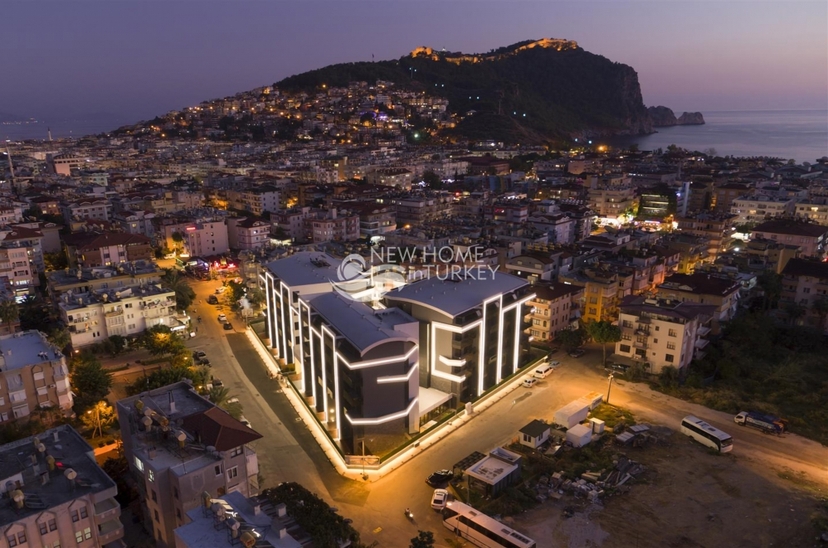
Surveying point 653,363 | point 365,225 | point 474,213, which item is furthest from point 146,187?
point 653,363

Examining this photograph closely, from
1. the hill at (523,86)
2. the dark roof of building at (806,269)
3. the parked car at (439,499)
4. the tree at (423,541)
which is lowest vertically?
the parked car at (439,499)

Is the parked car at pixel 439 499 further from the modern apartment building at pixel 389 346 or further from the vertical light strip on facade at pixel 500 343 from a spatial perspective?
the vertical light strip on facade at pixel 500 343

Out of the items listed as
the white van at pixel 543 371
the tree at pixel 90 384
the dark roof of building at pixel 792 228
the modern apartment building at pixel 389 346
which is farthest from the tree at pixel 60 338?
the dark roof of building at pixel 792 228

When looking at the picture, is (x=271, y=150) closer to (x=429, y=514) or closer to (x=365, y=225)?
(x=365, y=225)

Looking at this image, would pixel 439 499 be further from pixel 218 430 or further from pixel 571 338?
pixel 571 338

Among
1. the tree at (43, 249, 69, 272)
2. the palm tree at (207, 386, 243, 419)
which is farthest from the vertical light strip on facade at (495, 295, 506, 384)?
the tree at (43, 249, 69, 272)

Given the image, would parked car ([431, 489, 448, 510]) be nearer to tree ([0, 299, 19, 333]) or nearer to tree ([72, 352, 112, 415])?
tree ([72, 352, 112, 415])

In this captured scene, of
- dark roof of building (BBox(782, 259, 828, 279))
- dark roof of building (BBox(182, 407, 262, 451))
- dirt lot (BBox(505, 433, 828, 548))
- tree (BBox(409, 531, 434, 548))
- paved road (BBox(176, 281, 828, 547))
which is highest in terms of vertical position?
dark roof of building (BBox(182, 407, 262, 451))

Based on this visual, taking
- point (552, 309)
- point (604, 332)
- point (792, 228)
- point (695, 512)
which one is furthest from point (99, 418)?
point (792, 228)
